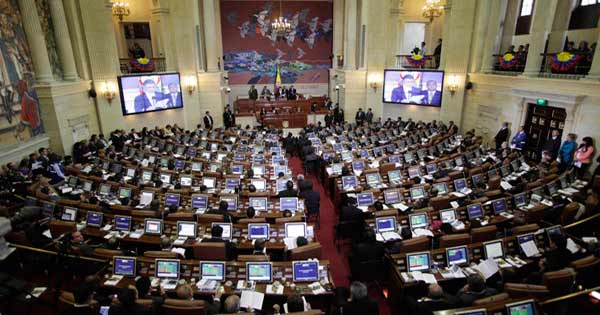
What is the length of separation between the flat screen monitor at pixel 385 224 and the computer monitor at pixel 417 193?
2103 mm

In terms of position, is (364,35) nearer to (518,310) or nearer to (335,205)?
Answer: (335,205)

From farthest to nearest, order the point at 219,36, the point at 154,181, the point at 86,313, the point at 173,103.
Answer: the point at 219,36 → the point at 173,103 → the point at 154,181 → the point at 86,313

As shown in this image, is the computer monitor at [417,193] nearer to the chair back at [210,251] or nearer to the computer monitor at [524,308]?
the computer monitor at [524,308]

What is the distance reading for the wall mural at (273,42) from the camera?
28.1 metres

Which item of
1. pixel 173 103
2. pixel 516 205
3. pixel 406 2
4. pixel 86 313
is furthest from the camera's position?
pixel 406 2

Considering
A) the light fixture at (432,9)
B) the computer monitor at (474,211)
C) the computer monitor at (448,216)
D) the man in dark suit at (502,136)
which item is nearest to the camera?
the computer monitor at (448,216)

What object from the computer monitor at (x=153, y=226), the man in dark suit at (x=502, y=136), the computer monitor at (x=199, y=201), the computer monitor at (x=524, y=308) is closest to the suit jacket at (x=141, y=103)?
the computer monitor at (x=199, y=201)

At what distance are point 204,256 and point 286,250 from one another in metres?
1.70

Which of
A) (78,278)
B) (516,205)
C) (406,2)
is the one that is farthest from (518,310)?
(406,2)

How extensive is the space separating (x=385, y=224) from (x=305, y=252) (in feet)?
7.96

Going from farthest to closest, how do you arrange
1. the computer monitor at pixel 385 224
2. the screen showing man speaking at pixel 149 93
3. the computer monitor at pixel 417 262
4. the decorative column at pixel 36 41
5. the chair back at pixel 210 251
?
the screen showing man speaking at pixel 149 93, the decorative column at pixel 36 41, the computer monitor at pixel 385 224, the chair back at pixel 210 251, the computer monitor at pixel 417 262

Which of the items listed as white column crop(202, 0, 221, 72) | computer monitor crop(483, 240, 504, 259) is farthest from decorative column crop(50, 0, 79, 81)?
computer monitor crop(483, 240, 504, 259)

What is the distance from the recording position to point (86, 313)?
4824mm

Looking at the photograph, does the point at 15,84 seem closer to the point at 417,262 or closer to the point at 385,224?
the point at 385,224
